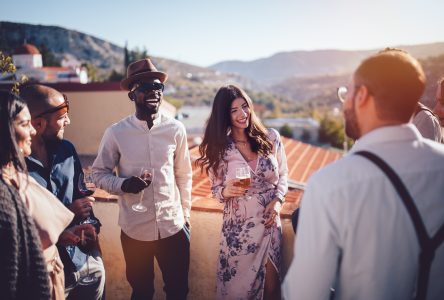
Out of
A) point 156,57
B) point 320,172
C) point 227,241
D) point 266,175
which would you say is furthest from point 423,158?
point 156,57

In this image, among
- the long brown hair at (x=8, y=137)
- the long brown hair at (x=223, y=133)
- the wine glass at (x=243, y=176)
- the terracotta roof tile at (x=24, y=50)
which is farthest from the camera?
the terracotta roof tile at (x=24, y=50)

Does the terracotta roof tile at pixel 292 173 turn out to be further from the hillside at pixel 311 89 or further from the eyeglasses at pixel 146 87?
the hillside at pixel 311 89

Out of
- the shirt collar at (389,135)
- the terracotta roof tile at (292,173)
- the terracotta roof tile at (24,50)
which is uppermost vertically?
the terracotta roof tile at (24,50)

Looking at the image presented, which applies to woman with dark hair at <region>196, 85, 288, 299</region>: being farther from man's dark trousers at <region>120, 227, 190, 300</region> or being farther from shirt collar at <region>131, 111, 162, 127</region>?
shirt collar at <region>131, 111, 162, 127</region>

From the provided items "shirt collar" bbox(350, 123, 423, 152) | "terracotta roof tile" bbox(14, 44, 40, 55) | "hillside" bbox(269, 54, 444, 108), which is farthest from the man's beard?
"hillside" bbox(269, 54, 444, 108)

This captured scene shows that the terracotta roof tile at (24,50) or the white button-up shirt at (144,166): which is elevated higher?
the terracotta roof tile at (24,50)

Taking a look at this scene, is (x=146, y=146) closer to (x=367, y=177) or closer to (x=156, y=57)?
(x=367, y=177)

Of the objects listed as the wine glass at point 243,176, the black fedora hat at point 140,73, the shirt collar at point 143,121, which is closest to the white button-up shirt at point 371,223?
the wine glass at point 243,176

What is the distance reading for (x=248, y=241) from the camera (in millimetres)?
2568

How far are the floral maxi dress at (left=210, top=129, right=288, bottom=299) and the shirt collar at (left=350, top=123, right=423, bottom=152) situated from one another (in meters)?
1.31

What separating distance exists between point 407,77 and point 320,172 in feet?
1.64

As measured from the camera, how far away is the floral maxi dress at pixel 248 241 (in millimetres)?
2561

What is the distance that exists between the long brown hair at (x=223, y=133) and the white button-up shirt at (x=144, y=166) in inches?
12.6

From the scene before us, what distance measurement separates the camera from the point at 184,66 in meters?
138
